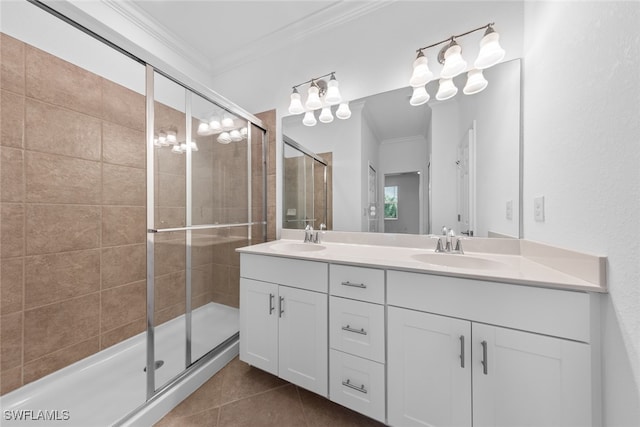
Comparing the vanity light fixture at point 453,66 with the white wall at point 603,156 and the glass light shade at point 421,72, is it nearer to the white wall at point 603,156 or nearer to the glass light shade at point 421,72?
the glass light shade at point 421,72

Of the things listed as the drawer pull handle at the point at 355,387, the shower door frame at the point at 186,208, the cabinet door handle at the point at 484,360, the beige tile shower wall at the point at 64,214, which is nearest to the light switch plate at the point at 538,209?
the cabinet door handle at the point at 484,360

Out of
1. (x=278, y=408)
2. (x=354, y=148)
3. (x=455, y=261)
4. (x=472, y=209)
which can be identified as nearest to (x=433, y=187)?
(x=472, y=209)

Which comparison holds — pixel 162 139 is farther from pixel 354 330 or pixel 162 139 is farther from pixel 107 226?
pixel 354 330

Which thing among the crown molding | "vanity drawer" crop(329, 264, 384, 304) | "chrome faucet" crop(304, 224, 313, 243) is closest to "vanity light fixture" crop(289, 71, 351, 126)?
"chrome faucet" crop(304, 224, 313, 243)

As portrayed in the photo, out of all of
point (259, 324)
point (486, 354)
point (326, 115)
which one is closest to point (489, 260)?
point (486, 354)

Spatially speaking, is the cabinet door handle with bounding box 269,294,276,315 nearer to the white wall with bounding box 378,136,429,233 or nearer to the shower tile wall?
the shower tile wall

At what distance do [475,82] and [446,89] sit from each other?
5.7 inches

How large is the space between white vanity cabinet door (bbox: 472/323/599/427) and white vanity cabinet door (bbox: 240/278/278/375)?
981 millimetres

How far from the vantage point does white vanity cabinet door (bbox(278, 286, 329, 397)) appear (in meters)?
1.15

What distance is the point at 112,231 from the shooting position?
165 centimetres

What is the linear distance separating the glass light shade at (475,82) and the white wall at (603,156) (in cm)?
27

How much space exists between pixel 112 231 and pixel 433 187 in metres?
2.32

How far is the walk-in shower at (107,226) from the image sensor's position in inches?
47.9

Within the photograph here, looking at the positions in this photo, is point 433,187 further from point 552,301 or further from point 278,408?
point 278,408
